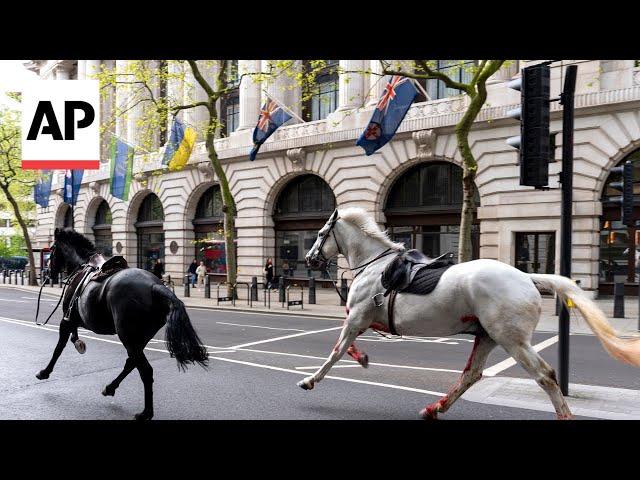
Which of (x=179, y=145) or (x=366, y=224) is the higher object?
(x=179, y=145)

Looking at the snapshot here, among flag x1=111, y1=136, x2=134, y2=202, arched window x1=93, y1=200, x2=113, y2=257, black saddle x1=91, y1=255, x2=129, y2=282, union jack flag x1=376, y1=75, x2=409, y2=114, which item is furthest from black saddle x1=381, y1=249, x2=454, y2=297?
arched window x1=93, y1=200, x2=113, y2=257

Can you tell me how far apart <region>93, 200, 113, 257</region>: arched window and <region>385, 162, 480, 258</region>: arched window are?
90.2 feet

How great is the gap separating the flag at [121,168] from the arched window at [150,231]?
26.2ft

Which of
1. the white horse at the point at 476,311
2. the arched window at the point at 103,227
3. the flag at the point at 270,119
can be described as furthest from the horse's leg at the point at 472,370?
the arched window at the point at 103,227

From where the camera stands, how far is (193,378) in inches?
301

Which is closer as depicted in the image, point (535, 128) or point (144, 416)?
point (144, 416)

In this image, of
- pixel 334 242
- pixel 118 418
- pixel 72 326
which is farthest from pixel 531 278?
pixel 72 326

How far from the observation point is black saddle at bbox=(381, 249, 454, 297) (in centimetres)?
529

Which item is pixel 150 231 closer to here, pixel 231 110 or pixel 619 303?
pixel 231 110

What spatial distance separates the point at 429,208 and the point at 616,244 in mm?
7954

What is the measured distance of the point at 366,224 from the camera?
20.4 ft

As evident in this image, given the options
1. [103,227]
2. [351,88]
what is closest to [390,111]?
[351,88]
